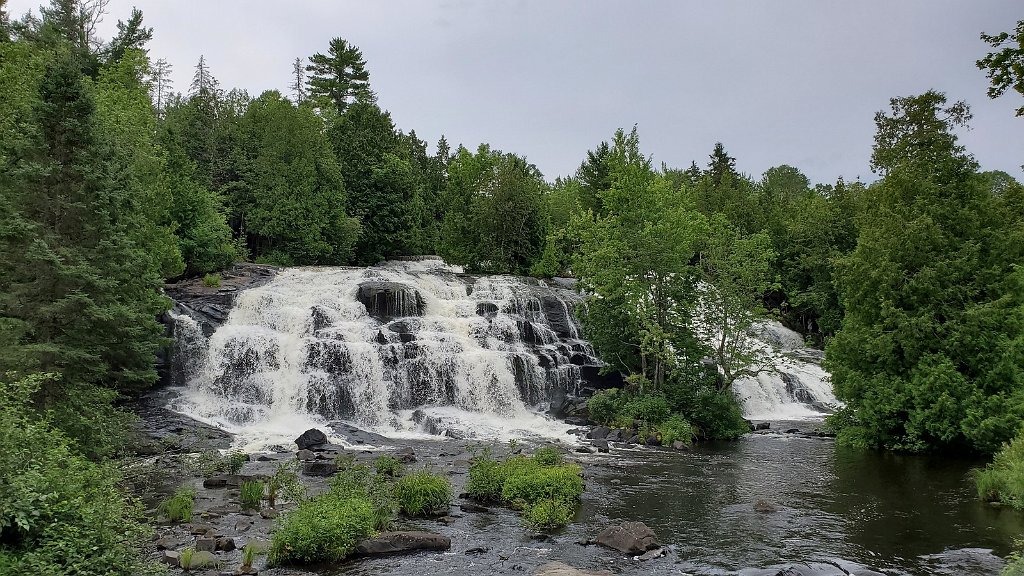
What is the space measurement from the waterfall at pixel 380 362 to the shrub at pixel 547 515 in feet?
37.6

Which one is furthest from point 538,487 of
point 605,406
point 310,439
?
point 605,406

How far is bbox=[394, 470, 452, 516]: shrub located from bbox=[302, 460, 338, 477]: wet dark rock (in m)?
4.45

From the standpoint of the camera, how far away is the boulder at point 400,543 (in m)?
12.7

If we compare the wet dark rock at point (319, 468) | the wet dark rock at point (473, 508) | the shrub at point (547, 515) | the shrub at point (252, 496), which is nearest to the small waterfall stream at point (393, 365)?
the wet dark rock at point (319, 468)

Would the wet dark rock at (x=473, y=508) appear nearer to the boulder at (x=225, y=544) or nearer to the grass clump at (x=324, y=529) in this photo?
the grass clump at (x=324, y=529)

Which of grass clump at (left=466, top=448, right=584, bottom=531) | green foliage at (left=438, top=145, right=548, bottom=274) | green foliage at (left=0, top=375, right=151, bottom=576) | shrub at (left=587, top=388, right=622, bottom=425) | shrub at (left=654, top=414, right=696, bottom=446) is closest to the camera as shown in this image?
green foliage at (left=0, top=375, right=151, bottom=576)

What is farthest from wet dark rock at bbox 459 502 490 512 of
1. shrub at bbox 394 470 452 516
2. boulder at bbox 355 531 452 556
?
boulder at bbox 355 531 452 556

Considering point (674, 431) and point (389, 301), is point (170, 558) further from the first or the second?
point (389, 301)

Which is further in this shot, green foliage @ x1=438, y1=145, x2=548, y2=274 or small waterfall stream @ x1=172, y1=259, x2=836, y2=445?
green foliage @ x1=438, y1=145, x2=548, y2=274

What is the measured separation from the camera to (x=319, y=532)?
11922 millimetres

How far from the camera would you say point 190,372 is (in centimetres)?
2900

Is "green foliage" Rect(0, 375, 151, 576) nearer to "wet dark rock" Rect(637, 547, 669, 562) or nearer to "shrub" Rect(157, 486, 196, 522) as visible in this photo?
"shrub" Rect(157, 486, 196, 522)

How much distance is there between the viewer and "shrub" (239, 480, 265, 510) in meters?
15.0

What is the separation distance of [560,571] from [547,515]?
314 centimetres
